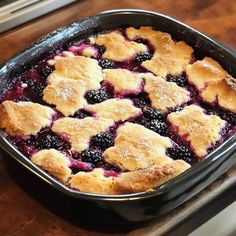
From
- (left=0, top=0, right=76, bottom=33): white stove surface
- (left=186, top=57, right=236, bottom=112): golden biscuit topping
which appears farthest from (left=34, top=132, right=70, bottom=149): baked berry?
(left=0, top=0, right=76, bottom=33): white stove surface

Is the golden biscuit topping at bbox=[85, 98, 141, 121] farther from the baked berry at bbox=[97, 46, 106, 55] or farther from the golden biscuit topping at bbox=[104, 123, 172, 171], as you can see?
the baked berry at bbox=[97, 46, 106, 55]

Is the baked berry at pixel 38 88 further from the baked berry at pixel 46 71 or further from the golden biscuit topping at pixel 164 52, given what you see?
the golden biscuit topping at pixel 164 52

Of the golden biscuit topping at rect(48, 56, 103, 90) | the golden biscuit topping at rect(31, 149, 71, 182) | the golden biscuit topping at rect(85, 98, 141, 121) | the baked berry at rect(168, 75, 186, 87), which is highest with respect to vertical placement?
the baked berry at rect(168, 75, 186, 87)

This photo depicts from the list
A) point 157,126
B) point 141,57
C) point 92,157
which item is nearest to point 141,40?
point 141,57

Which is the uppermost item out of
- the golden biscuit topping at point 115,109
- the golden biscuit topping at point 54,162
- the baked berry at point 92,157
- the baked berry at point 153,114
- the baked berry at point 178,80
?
the baked berry at point 178,80

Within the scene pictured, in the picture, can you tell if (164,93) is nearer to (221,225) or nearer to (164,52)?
(164,52)

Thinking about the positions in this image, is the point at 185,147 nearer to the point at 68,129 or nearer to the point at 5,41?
the point at 68,129

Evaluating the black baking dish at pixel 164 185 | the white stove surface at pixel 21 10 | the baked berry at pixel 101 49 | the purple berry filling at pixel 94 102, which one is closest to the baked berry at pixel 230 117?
the purple berry filling at pixel 94 102
